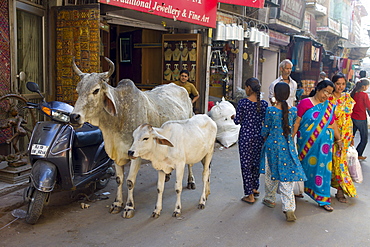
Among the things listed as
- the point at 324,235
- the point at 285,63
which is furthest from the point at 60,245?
the point at 285,63

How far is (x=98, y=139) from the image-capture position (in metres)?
4.93

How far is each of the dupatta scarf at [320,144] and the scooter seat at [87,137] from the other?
A: 281cm

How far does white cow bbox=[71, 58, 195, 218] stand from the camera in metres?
4.04

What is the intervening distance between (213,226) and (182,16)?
5187mm

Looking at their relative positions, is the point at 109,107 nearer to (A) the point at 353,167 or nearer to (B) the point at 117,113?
(B) the point at 117,113

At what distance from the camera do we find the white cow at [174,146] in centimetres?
411

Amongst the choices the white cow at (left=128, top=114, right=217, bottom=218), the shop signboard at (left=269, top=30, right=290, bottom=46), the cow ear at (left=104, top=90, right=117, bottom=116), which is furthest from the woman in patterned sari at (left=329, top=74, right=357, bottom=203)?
the shop signboard at (left=269, top=30, right=290, bottom=46)

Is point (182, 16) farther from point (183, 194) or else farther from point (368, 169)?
point (368, 169)

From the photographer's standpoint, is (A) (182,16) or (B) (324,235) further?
(A) (182,16)

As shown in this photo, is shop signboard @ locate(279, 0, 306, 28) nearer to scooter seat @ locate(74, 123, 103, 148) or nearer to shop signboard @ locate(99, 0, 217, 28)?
shop signboard @ locate(99, 0, 217, 28)

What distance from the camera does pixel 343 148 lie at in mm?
5426

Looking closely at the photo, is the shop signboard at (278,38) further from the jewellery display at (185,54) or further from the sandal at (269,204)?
the sandal at (269,204)

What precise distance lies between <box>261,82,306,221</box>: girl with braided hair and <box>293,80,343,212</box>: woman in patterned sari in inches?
15.1

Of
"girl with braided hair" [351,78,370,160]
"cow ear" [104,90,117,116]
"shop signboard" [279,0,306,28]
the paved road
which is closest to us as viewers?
the paved road
